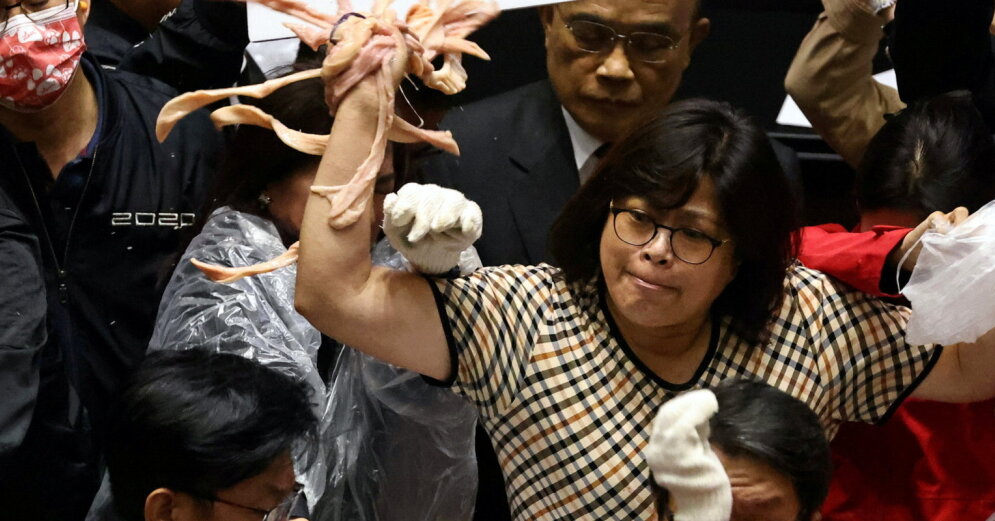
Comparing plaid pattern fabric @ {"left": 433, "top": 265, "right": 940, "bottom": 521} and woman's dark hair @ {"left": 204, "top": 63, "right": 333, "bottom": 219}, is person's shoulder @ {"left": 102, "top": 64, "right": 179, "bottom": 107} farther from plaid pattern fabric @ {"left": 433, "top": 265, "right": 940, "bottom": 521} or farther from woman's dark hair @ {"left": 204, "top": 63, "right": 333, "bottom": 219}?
plaid pattern fabric @ {"left": 433, "top": 265, "right": 940, "bottom": 521}

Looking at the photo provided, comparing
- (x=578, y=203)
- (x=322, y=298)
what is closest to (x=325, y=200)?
(x=322, y=298)

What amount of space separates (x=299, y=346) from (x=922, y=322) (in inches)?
35.2

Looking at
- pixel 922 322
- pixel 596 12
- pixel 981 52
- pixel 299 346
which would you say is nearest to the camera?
pixel 922 322

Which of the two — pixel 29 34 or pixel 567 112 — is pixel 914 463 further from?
pixel 29 34

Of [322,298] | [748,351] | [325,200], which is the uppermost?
[325,200]

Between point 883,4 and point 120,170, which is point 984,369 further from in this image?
point 120,170

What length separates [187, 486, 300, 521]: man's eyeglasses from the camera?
1781 mm

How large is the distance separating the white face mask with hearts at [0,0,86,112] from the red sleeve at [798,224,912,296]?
1259 millimetres

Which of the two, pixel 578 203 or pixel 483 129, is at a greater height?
pixel 578 203

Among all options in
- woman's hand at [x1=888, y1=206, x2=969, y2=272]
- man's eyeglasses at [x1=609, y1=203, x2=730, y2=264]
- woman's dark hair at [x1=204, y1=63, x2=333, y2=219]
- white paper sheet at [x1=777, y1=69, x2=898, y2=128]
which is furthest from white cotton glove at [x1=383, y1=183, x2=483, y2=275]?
white paper sheet at [x1=777, y1=69, x2=898, y2=128]

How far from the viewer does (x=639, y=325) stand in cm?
190

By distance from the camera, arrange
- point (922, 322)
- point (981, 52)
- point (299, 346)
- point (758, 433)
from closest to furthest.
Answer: point (758, 433) → point (922, 322) → point (299, 346) → point (981, 52)

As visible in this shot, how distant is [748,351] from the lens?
1935mm

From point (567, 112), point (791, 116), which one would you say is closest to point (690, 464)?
point (567, 112)
